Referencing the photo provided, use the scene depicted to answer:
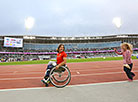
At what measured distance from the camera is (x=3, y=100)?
8.29 ft

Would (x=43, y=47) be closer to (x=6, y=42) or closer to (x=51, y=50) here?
(x=51, y=50)

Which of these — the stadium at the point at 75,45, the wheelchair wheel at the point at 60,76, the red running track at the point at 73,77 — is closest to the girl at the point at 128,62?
the red running track at the point at 73,77

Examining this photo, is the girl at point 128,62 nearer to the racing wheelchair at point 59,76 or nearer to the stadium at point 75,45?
the racing wheelchair at point 59,76

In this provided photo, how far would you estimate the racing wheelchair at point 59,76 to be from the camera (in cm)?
354

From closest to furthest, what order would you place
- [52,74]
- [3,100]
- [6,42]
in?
[3,100], [52,74], [6,42]

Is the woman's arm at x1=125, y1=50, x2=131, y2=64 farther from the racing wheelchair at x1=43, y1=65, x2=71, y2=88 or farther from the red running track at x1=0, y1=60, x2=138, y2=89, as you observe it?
the racing wheelchair at x1=43, y1=65, x2=71, y2=88

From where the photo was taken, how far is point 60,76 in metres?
3.81

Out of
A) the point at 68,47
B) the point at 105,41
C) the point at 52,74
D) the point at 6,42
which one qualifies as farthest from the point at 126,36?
the point at 52,74

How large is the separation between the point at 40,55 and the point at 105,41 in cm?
4453

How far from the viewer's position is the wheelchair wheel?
11.7 ft

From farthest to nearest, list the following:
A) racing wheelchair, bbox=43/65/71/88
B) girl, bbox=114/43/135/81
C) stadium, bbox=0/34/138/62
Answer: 1. stadium, bbox=0/34/138/62
2. girl, bbox=114/43/135/81
3. racing wheelchair, bbox=43/65/71/88

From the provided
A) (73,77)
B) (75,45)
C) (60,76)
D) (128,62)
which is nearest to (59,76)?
→ (60,76)

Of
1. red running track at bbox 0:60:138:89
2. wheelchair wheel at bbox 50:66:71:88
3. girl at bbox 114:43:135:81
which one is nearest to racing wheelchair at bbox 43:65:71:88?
wheelchair wheel at bbox 50:66:71:88

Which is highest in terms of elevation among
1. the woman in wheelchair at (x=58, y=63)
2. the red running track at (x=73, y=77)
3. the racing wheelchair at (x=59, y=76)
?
the woman in wheelchair at (x=58, y=63)
